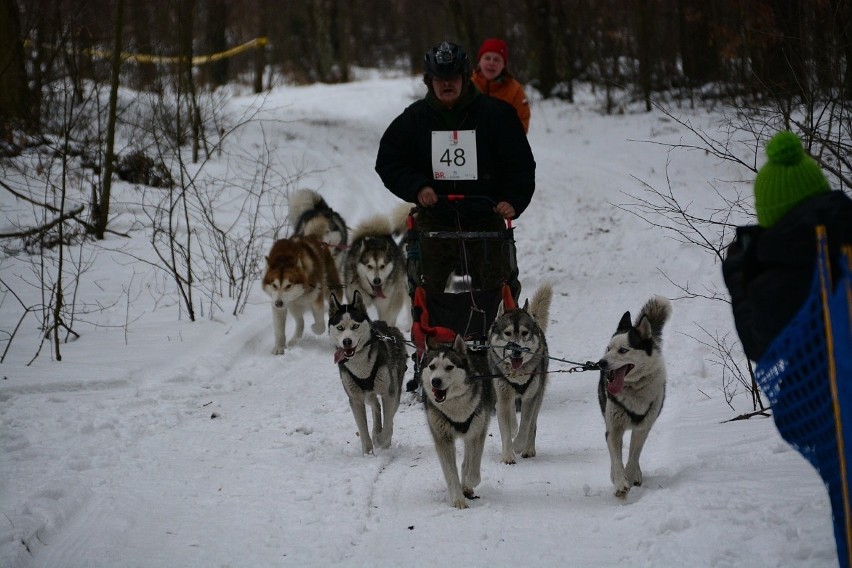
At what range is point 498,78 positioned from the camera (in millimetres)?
6914

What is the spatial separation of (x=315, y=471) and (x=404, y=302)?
3.63 metres

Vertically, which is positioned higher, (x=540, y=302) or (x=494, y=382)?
(x=540, y=302)

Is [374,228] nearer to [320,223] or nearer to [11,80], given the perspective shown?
[320,223]

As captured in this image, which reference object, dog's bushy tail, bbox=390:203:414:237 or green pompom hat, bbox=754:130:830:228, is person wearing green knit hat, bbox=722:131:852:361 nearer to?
green pompom hat, bbox=754:130:830:228

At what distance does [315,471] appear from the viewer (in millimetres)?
4207

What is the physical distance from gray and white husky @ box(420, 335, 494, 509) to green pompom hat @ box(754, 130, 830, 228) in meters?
2.05

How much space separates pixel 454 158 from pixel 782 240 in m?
2.94

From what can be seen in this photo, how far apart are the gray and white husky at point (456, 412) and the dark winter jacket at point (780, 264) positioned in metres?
1.84

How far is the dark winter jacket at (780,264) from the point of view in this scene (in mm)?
2018

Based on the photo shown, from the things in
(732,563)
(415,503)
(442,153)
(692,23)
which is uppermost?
(692,23)

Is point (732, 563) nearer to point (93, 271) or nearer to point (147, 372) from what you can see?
point (147, 372)

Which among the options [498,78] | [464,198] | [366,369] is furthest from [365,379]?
[498,78]

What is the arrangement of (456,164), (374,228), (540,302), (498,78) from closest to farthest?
(456,164), (540,302), (498,78), (374,228)

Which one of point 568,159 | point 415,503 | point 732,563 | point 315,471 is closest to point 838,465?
point 732,563
